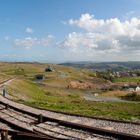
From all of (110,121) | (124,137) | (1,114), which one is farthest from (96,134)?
(1,114)

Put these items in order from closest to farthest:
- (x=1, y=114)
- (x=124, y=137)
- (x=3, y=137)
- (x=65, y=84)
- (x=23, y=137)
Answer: (x=3, y=137)
(x=23, y=137)
(x=124, y=137)
(x=1, y=114)
(x=65, y=84)

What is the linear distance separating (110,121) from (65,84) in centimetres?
11619

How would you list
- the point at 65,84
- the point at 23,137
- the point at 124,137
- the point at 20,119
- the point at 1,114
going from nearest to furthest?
1. the point at 23,137
2. the point at 124,137
3. the point at 20,119
4. the point at 1,114
5. the point at 65,84

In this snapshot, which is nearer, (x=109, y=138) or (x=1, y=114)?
(x=109, y=138)

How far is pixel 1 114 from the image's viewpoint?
2950 centimetres

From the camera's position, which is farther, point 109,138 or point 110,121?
point 110,121

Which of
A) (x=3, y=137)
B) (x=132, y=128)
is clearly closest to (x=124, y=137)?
(x=132, y=128)

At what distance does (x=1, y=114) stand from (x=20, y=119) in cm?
385

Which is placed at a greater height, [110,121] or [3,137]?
[3,137]

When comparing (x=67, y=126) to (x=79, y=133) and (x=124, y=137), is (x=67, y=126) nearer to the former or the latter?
(x=79, y=133)

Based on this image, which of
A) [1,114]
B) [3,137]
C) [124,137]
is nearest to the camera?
[3,137]

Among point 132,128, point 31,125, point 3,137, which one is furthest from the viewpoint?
point 31,125

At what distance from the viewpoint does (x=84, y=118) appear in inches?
1038

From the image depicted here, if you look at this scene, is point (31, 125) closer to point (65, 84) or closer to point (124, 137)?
point (124, 137)
